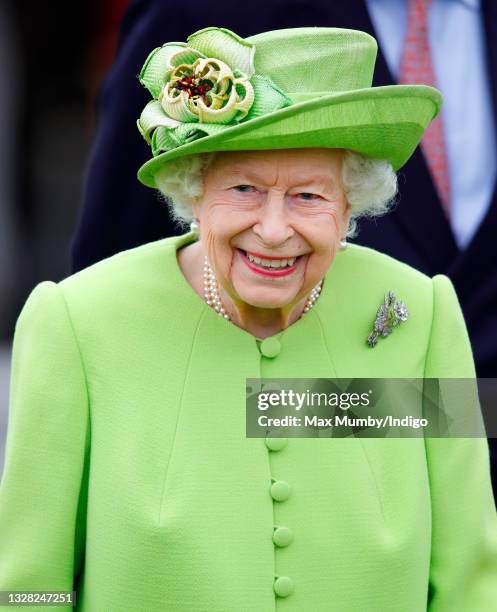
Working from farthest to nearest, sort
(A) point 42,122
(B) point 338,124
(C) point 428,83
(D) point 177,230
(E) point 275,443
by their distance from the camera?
1. (A) point 42,122
2. (D) point 177,230
3. (C) point 428,83
4. (E) point 275,443
5. (B) point 338,124

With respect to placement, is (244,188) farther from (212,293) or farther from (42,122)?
(42,122)

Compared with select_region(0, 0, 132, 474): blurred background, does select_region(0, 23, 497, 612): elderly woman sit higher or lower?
lower

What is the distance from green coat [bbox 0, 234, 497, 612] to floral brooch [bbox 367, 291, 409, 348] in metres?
0.03

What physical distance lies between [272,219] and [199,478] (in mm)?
607

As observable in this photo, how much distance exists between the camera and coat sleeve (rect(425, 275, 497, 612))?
346 centimetres

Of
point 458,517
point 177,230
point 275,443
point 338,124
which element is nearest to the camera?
point 338,124

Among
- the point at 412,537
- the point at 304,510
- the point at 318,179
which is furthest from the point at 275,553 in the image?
the point at 318,179

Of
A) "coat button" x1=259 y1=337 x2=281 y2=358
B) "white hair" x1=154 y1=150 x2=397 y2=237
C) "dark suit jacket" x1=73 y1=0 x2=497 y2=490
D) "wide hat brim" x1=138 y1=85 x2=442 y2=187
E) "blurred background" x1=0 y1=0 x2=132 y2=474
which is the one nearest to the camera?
"wide hat brim" x1=138 y1=85 x2=442 y2=187

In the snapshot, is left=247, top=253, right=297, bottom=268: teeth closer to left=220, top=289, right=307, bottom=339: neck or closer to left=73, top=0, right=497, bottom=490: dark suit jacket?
left=220, top=289, right=307, bottom=339: neck

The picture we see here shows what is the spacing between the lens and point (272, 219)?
10.3ft

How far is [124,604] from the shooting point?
3.24m

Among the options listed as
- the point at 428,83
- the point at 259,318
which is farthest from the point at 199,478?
the point at 428,83

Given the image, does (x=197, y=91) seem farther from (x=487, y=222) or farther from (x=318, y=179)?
(x=487, y=222)

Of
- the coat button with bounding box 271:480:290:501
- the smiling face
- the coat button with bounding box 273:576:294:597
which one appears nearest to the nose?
the smiling face
